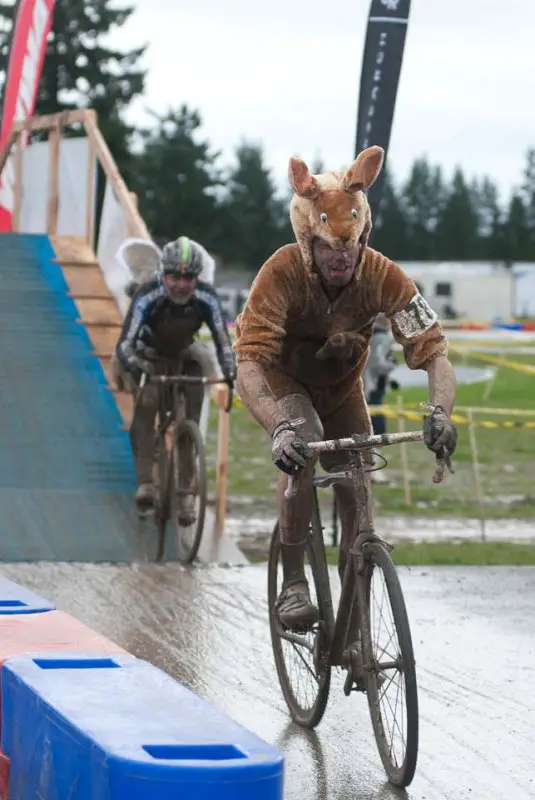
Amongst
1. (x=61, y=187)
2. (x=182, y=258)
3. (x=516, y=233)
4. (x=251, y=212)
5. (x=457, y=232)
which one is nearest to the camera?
(x=182, y=258)

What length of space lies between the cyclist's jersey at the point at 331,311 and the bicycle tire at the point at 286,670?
782mm

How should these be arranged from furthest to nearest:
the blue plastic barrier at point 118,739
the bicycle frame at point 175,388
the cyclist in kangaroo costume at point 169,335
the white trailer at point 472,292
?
the white trailer at point 472,292, the bicycle frame at point 175,388, the cyclist in kangaroo costume at point 169,335, the blue plastic barrier at point 118,739

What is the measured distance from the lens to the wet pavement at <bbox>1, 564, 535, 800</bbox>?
5.94 m

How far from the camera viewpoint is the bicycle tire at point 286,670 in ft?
21.2

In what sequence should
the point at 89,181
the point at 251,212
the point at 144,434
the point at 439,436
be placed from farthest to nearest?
1. the point at 251,212
2. the point at 89,181
3. the point at 144,434
4. the point at 439,436

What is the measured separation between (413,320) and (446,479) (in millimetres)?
13163

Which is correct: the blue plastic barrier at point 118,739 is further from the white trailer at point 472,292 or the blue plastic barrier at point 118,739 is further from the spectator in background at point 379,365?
the white trailer at point 472,292

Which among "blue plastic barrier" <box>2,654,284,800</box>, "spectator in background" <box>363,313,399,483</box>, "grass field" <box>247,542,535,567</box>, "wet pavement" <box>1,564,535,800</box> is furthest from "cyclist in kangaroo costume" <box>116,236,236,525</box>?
"blue plastic barrier" <box>2,654,284,800</box>

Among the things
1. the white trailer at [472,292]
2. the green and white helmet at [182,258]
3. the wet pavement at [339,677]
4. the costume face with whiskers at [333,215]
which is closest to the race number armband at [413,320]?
the costume face with whiskers at [333,215]

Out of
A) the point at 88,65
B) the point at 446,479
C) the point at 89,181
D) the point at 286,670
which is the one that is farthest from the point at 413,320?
the point at 88,65

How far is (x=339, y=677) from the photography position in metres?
7.76

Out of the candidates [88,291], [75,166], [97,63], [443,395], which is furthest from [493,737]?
[97,63]

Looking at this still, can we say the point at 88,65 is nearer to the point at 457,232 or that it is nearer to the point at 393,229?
the point at 393,229

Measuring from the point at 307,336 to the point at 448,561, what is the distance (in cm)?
594
